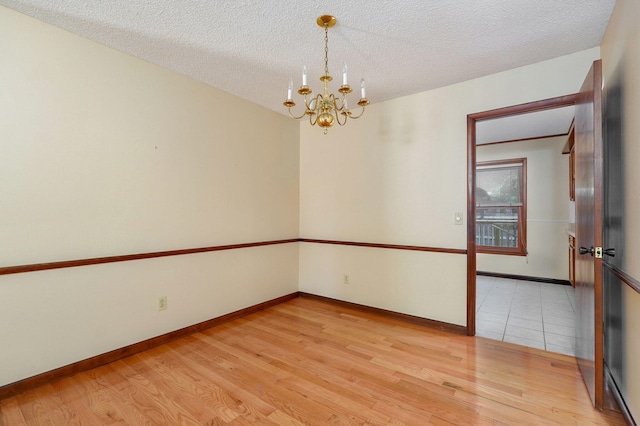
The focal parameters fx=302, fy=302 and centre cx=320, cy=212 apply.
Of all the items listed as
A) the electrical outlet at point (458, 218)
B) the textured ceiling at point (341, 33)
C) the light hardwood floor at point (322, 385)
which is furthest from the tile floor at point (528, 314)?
the textured ceiling at point (341, 33)

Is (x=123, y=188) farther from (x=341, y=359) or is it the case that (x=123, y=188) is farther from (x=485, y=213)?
(x=485, y=213)

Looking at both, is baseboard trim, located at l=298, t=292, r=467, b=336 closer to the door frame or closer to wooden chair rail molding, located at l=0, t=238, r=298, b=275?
the door frame

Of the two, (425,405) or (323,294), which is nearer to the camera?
(425,405)

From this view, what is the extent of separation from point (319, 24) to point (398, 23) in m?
0.52

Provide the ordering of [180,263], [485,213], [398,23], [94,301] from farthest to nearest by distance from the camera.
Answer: [485,213] → [180,263] → [94,301] → [398,23]

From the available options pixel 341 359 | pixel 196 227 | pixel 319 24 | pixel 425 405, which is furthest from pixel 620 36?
pixel 196 227

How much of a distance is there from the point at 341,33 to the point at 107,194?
2112 mm

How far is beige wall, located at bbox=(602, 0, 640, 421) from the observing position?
1.51 metres

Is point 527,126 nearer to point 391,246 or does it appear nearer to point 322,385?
point 391,246

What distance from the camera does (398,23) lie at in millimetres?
1986

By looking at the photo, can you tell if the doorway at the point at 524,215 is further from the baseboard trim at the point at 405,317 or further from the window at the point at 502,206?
the baseboard trim at the point at 405,317

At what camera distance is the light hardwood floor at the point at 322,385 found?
5.59 ft

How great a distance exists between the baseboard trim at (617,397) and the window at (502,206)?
3486 millimetres

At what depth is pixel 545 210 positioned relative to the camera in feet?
16.3
